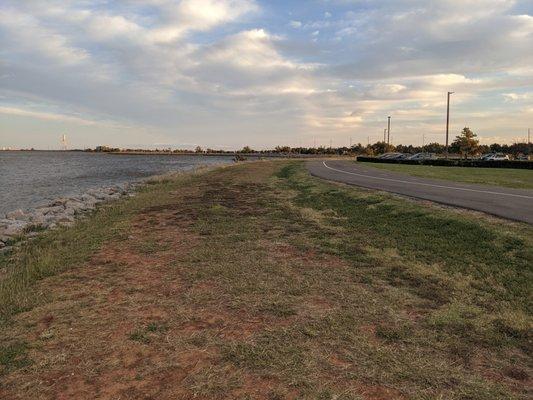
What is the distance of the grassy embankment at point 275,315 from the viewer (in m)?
3.56

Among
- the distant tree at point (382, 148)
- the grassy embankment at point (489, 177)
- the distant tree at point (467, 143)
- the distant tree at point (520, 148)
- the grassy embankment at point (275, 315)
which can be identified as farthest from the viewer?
the distant tree at point (520, 148)

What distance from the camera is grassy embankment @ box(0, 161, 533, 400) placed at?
3.56 m

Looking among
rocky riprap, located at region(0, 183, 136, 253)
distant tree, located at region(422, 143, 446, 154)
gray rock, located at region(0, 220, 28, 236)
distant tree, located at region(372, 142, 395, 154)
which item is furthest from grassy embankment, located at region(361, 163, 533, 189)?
distant tree, located at region(422, 143, 446, 154)

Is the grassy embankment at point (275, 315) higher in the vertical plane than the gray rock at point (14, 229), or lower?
higher

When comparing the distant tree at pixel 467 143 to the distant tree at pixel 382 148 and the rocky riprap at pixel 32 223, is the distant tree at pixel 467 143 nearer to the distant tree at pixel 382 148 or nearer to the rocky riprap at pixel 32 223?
the distant tree at pixel 382 148

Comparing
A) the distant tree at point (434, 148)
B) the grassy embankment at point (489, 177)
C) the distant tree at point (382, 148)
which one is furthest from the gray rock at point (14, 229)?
the distant tree at point (434, 148)

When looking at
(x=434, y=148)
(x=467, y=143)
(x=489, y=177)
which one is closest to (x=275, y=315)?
(x=489, y=177)

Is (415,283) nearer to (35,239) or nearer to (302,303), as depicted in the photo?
(302,303)

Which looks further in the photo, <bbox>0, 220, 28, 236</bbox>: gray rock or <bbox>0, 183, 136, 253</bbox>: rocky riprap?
<bbox>0, 220, 28, 236</bbox>: gray rock

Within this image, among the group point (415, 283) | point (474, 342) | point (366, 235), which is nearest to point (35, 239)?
point (366, 235)

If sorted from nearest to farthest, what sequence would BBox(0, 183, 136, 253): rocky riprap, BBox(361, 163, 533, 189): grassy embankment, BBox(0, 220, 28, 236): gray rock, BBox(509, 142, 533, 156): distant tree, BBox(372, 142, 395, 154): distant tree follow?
1. BBox(0, 183, 136, 253): rocky riprap
2. BBox(0, 220, 28, 236): gray rock
3. BBox(361, 163, 533, 189): grassy embankment
4. BBox(372, 142, 395, 154): distant tree
5. BBox(509, 142, 533, 156): distant tree

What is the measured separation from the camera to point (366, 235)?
920cm

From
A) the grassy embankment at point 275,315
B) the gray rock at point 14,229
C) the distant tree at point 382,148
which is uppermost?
the distant tree at point 382,148

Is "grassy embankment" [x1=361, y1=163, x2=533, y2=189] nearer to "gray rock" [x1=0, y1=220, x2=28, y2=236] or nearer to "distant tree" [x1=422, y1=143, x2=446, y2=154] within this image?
"gray rock" [x1=0, y1=220, x2=28, y2=236]
